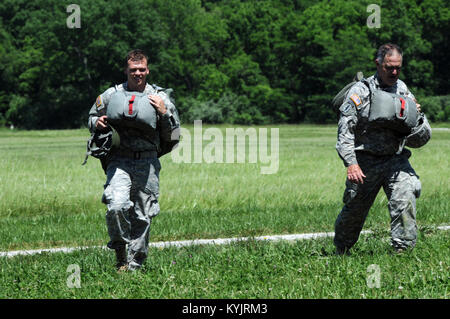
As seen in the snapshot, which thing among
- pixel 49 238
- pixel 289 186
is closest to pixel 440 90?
pixel 289 186

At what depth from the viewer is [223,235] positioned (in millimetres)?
10164

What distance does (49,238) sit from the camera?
1027cm

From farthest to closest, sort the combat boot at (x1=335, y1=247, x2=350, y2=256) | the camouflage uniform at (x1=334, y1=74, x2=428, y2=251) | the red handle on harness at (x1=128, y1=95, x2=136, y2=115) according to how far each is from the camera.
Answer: the combat boot at (x1=335, y1=247, x2=350, y2=256) → the camouflage uniform at (x1=334, y1=74, x2=428, y2=251) → the red handle on harness at (x1=128, y1=95, x2=136, y2=115)

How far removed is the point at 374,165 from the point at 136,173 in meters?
2.58

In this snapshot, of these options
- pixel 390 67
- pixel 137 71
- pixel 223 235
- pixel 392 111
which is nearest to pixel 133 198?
pixel 137 71

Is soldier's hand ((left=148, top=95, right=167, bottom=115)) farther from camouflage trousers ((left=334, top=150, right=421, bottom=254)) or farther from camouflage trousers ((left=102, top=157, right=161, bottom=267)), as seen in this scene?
camouflage trousers ((left=334, top=150, right=421, bottom=254))

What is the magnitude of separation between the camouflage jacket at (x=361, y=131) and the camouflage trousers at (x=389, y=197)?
126mm

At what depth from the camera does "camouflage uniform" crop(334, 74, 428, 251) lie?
710 cm

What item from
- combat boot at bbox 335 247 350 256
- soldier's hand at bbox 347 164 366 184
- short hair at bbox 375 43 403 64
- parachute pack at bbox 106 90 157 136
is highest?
short hair at bbox 375 43 403 64

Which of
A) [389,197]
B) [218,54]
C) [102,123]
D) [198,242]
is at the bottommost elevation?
[218,54]

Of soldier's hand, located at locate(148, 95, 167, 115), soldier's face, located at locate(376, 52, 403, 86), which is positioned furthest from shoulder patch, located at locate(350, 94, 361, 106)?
soldier's hand, located at locate(148, 95, 167, 115)

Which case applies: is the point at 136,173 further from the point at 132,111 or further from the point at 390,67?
the point at 390,67

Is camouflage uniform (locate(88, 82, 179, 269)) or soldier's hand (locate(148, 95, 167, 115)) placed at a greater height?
soldier's hand (locate(148, 95, 167, 115))

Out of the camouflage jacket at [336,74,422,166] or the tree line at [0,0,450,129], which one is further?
the tree line at [0,0,450,129]
